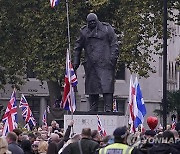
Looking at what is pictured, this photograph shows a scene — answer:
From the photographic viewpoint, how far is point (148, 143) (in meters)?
12.7

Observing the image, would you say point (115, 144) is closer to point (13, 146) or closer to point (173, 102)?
point (13, 146)

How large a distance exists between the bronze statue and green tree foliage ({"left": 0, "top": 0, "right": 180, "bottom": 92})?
721 inches

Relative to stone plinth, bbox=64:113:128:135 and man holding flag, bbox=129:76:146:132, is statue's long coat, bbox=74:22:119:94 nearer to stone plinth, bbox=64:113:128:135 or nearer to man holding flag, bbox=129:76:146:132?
stone plinth, bbox=64:113:128:135

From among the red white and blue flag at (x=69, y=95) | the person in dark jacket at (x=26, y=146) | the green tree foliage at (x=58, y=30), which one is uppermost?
the green tree foliage at (x=58, y=30)

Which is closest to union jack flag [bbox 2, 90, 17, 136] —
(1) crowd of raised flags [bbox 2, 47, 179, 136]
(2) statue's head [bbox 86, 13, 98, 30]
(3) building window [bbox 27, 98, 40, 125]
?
(1) crowd of raised flags [bbox 2, 47, 179, 136]

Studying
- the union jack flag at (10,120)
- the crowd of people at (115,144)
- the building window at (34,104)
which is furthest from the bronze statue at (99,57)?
the building window at (34,104)

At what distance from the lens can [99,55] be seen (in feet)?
66.4

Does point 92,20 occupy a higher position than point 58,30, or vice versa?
point 58,30

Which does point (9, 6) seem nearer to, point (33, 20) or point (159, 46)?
point (33, 20)

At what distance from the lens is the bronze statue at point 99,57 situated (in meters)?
20.1

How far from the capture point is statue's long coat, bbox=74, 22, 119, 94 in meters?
20.2

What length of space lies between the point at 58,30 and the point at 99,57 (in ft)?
65.7

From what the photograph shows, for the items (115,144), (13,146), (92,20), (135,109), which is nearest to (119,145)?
(115,144)

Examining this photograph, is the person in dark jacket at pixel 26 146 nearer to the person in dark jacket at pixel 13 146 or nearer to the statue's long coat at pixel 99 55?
the person in dark jacket at pixel 13 146
